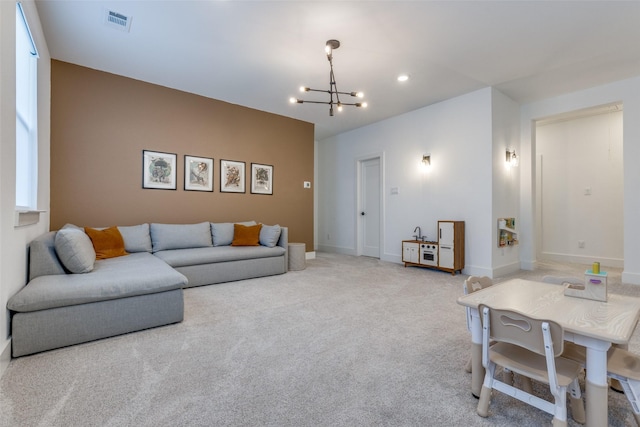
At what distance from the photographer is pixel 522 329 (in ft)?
4.09

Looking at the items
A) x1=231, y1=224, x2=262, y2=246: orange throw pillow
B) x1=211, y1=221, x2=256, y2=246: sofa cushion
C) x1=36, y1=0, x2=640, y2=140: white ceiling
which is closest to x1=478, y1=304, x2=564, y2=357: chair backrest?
x1=36, y1=0, x2=640, y2=140: white ceiling

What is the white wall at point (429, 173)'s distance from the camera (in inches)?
179

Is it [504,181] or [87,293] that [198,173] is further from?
[504,181]

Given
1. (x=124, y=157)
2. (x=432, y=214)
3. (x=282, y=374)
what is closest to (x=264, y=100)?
(x=124, y=157)

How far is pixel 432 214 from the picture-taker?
17.0 feet

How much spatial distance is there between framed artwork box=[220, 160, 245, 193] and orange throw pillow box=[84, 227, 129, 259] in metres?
1.78

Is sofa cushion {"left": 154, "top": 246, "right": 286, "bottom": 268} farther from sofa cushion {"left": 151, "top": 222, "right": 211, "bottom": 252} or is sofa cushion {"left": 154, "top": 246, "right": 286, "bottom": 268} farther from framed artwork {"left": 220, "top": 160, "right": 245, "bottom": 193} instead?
framed artwork {"left": 220, "top": 160, "right": 245, "bottom": 193}

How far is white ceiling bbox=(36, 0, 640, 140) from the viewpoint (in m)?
2.69

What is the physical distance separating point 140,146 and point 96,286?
2.69 meters

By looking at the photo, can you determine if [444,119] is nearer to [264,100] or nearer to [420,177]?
[420,177]

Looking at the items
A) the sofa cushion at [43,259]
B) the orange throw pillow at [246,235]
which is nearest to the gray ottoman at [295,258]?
the orange throw pillow at [246,235]

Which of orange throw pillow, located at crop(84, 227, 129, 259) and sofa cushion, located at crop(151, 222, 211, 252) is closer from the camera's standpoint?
orange throw pillow, located at crop(84, 227, 129, 259)

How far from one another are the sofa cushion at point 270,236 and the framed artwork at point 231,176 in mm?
1009

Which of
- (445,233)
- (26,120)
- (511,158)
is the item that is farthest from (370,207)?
(26,120)
